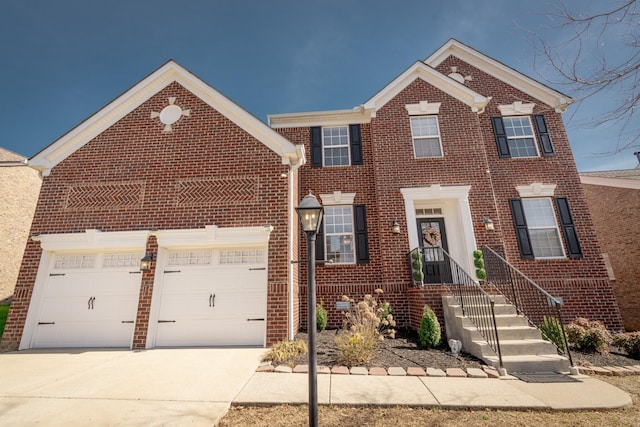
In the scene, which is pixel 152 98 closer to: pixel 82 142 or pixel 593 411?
pixel 82 142

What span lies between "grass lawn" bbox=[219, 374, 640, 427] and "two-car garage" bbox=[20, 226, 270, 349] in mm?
3332

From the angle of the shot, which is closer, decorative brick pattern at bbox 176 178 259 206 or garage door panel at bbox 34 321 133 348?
garage door panel at bbox 34 321 133 348

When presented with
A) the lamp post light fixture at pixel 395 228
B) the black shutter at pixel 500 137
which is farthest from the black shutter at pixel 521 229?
the lamp post light fixture at pixel 395 228

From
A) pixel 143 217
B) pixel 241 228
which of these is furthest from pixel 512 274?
pixel 143 217

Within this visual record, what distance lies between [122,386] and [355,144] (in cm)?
876

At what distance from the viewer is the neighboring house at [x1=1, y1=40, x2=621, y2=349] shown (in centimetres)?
698

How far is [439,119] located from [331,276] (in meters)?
6.47

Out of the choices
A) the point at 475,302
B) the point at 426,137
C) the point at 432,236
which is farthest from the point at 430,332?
the point at 426,137

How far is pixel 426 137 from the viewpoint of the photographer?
969cm

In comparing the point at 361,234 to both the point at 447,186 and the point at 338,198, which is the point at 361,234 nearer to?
the point at 338,198

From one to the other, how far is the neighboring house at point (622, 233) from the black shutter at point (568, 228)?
419 cm

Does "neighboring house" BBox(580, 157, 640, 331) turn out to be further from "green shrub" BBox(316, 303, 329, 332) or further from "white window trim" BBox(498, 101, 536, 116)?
"green shrub" BBox(316, 303, 329, 332)

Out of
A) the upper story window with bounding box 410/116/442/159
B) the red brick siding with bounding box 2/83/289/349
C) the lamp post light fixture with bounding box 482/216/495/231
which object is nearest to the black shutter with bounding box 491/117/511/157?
the upper story window with bounding box 410/116/442/159

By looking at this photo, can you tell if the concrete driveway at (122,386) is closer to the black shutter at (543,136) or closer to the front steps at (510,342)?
the front steps at (510,342)
